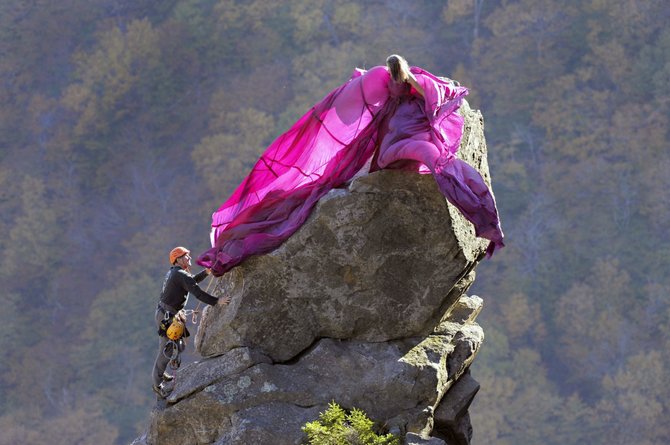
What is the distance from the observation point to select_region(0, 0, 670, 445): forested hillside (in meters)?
29.9

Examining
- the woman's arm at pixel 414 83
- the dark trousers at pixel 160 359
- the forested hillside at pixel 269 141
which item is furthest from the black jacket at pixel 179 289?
the forested hillside at pixel 269 141

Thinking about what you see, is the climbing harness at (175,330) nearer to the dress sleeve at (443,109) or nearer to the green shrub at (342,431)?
the green shrub at (342,431)

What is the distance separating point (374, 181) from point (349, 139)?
20.2 inches

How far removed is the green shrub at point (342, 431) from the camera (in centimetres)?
789

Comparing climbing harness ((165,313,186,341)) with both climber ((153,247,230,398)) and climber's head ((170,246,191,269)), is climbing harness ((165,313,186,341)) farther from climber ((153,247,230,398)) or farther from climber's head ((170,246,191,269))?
climber's head ((170,246,191,269))

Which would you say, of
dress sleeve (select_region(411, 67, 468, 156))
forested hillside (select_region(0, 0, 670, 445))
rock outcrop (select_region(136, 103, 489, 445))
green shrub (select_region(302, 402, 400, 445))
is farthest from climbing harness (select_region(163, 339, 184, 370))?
forested hillside (select_region(0, 0, 670, 445))

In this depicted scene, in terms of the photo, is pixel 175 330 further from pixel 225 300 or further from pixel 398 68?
pixel 398 68

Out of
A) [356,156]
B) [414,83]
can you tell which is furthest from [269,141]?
[414,83]

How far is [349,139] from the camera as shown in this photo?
891 centimetres

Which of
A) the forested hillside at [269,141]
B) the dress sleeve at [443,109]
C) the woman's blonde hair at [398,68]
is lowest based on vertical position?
the forested hillside at [269,141]

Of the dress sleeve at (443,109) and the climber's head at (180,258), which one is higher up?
the dress sleeve at (443,109)

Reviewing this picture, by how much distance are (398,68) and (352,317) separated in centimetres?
187

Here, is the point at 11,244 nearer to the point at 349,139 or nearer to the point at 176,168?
the point at 176,168

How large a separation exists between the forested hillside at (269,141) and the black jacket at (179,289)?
20840 mm
